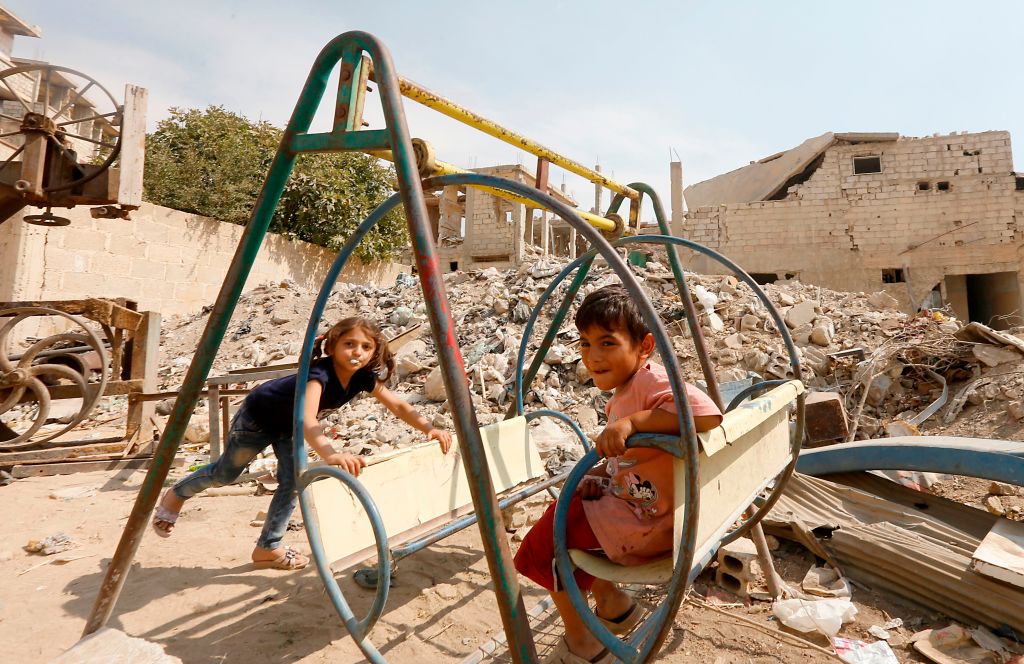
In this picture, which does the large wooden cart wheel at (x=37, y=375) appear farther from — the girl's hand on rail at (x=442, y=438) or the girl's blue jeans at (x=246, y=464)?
the girl's hand on rail at (x=442, y=438)

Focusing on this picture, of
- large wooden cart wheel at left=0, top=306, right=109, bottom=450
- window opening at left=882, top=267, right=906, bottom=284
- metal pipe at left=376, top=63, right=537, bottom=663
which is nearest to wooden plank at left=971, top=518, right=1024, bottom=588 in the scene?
metal pipe at left=376, top=63, right=537, bottom=663

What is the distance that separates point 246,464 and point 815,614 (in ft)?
8.52

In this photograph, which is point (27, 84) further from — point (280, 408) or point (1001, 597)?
point (1001, 597)

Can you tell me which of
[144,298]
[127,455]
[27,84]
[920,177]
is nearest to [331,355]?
[127,455]

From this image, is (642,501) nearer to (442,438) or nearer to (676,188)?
(442,438)

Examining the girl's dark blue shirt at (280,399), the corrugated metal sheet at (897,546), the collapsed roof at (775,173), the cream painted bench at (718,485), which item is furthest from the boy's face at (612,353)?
the collapsed roof at (775,173)

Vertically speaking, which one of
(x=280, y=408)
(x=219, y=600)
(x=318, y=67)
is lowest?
(x=219, y=600)

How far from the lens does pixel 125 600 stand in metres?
2.45

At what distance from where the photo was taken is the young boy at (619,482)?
1.44 m

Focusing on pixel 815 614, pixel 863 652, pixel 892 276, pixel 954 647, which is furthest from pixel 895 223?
pixel 863 652

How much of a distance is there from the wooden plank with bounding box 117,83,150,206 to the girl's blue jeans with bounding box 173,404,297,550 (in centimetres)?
316

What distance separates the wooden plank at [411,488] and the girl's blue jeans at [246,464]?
71 cm

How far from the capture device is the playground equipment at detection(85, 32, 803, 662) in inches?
48.3

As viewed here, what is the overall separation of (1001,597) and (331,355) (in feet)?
9.64
